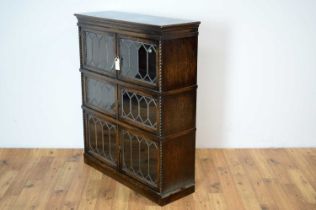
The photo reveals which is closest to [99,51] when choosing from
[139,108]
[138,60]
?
[138,60]

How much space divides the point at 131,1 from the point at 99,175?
1447 millimetres

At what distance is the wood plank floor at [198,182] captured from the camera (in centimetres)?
322

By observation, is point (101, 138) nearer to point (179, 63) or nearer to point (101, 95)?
point (101, 95)

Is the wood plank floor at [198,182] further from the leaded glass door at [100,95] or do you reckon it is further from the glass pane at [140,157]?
the leaded glass door at [100,95]

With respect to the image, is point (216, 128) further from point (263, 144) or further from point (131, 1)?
point (131, 1)

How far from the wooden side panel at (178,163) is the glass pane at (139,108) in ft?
0.65

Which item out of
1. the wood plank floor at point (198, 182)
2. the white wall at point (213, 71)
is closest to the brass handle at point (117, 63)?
the white wall at point (213, 71)

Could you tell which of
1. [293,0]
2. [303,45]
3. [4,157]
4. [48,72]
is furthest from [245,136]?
[4,157]

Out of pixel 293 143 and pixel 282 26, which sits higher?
pixel 282 26

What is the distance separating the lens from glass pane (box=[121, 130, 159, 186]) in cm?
322

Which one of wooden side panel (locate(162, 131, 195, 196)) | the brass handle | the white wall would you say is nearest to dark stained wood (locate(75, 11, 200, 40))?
the brass handle

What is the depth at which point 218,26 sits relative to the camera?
12.9 ft

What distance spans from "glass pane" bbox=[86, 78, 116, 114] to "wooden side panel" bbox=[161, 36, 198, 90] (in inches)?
22.1

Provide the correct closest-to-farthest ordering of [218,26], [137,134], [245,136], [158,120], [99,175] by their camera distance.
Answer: [158,120], [137,134], [99,175], [218,26], [245,136]
